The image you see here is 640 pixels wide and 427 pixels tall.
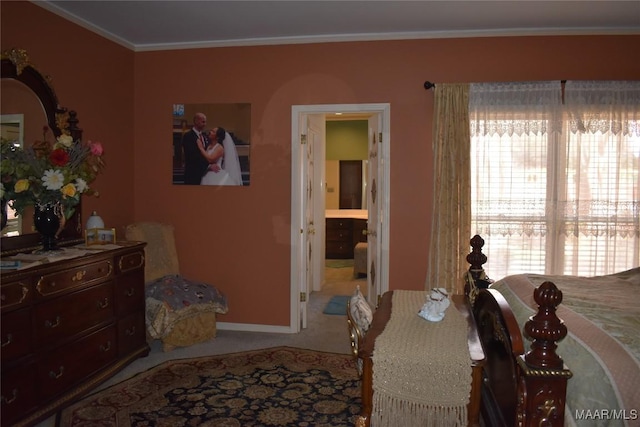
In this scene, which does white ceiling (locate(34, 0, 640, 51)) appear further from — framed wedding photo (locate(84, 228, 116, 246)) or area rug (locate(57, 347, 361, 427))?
area rug (locate(57, 347, 361, 427))

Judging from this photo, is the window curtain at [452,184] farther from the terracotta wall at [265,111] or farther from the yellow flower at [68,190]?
the yellow flower at [68,190]

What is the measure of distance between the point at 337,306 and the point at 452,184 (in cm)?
220

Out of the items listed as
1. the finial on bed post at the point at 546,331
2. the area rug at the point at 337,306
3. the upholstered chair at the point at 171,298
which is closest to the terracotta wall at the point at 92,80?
the upholstered chair at the point at 171,298

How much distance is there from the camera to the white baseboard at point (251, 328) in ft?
15.0

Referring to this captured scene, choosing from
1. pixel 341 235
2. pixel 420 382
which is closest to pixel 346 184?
pixel 341 235

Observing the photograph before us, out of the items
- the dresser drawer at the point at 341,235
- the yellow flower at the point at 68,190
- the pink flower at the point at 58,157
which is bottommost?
the dresser drawer at the point at 341,235

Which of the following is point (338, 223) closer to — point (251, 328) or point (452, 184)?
point (251, 328)

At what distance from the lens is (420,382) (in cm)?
199

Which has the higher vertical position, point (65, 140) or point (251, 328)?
point (65, 140)

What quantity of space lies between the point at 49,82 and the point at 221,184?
1689 millimetres

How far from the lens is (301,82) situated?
14.6 ft

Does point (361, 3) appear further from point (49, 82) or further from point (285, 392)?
point (285, 392)

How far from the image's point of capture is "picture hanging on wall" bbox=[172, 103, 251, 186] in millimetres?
4543

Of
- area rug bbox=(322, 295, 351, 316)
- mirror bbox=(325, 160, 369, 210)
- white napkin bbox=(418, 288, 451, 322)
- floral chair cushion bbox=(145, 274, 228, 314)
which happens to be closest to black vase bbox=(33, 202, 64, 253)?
floral chair cushion bbox=(145, 274, 228, 314)
